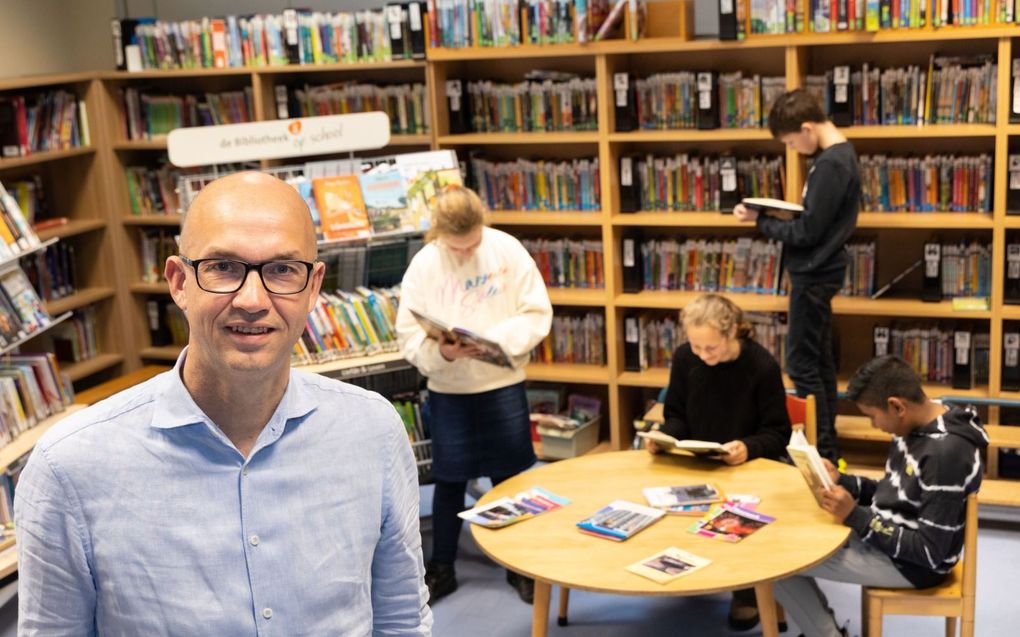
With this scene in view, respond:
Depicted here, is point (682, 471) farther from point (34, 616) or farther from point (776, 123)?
point (34, 616)

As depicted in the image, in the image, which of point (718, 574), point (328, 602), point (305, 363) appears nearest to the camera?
point (328, 602)

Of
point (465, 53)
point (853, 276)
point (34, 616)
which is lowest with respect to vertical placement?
point (853, 276)

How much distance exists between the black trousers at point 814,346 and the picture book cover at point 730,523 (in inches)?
63.3

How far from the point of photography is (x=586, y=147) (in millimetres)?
6105

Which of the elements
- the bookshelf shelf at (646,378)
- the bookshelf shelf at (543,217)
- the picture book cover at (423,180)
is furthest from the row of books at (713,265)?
the picture book cover at (423,180)

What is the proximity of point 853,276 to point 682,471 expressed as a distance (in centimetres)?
199

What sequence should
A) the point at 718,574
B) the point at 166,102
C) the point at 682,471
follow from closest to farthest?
the point at 718,574
the point at 682,471
the point at 166,102

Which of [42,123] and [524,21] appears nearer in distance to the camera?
[524,21]

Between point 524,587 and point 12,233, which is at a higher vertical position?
point 12,233

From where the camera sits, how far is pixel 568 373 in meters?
5.95

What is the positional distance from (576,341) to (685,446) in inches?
91.1

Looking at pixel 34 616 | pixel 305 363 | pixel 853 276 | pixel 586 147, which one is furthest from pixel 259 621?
pixel 586 147

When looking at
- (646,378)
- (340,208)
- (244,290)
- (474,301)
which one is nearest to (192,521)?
(244,290)

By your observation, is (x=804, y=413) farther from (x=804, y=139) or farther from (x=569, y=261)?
(x=569, y=261)
